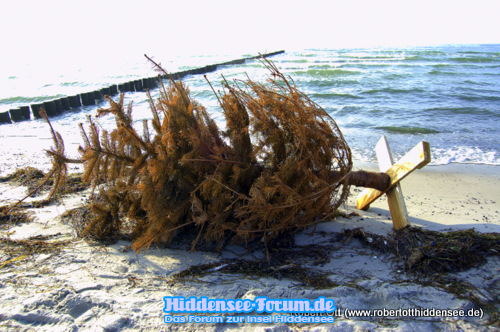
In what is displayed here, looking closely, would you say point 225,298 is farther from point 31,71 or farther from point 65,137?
point 31,71

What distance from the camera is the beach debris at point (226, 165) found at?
296cm

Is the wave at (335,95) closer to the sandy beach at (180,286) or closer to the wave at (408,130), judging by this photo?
the wave at (408,130)

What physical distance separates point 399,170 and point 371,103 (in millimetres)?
9228

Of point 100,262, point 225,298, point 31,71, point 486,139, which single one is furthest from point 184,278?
point 31,71

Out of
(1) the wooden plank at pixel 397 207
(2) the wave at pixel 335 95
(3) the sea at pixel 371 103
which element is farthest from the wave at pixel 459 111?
(1) the wooden plank at pixel 397 207

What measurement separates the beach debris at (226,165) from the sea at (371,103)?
0.48 metres

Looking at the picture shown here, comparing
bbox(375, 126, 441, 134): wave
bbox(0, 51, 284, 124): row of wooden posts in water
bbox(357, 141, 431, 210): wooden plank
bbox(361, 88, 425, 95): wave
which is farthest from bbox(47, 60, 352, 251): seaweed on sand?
bbox(361, 88, 425, 95): wave

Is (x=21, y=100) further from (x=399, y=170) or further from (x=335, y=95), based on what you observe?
(x=399, y=170)

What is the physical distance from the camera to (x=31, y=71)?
22.9 metres

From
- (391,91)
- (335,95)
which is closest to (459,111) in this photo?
(391,91)

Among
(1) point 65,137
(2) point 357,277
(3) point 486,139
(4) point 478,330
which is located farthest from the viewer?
(1) point 65,137

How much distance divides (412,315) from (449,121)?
30.3 ft

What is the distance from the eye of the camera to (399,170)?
3.63 m

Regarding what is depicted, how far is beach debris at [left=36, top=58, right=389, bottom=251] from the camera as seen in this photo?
9.72 ft
